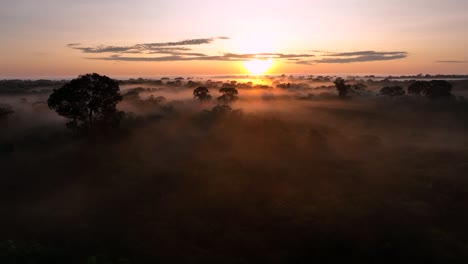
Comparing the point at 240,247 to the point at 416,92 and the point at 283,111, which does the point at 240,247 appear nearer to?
the point at 283,111

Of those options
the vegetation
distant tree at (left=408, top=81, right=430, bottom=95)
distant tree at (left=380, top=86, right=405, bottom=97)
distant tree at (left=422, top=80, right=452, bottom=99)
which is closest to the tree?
the vegetation

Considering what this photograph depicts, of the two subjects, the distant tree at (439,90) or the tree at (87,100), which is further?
the distant tree at (439,90)

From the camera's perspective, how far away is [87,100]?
52.5 m

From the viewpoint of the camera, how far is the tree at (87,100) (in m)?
51.2

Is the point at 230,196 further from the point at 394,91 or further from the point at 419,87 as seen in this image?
the point at 394,91

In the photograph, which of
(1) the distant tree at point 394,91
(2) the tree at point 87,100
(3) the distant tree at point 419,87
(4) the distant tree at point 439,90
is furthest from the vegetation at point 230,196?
(1) the distant tree at point 394,91

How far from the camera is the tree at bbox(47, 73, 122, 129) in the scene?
168 ft

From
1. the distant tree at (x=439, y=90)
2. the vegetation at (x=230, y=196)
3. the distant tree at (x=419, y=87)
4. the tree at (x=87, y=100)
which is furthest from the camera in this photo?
the distant tree at (x=419, y=87)

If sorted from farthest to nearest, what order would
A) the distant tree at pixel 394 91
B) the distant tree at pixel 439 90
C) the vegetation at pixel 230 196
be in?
1. the distant tree at pixel 394 91
2. the distant tree at pixel 439 90
3. the vegetation at pixel 230 196

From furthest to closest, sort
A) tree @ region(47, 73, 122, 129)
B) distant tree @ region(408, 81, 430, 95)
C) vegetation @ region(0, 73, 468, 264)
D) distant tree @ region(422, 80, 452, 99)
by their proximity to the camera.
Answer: distant tree @ region(408, 81, 430, 95) < distant tree @ region(422, 80, 452, 99) < tree @ region(47, 73, 122, 129) < vegetation @ region(0, 73, 468, 264)

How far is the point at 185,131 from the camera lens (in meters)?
65.8

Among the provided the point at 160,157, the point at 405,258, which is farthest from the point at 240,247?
the point at 160,157

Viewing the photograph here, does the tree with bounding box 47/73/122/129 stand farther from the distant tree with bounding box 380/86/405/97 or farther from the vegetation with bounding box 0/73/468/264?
the distant tree with bounding box 380/86/405/97

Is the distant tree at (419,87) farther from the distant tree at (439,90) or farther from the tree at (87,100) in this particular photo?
the tree at (87,100)
